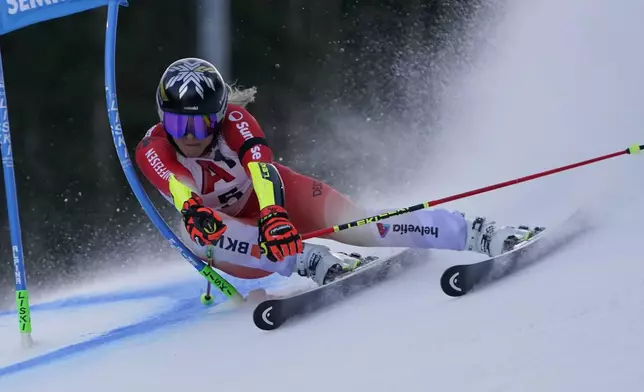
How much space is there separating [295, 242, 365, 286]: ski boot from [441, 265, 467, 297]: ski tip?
1.79 ft

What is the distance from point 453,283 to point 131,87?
27.2 feet

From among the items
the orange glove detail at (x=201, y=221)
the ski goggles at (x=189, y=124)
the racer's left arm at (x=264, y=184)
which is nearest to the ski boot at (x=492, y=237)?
the racer's left arm at (x=264, y=184)

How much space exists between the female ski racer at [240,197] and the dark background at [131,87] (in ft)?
19.8

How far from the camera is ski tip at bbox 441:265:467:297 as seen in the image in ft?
8.80

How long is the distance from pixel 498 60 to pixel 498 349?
171 inches

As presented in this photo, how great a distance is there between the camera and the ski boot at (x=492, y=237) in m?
3.02

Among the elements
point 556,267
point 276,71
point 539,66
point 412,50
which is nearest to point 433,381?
point 556,267

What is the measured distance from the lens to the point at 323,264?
3.16 metres

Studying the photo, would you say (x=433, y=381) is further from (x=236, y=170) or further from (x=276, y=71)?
(x=276, y=71)

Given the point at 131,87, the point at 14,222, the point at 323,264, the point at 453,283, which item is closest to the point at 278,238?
the point at 323,264

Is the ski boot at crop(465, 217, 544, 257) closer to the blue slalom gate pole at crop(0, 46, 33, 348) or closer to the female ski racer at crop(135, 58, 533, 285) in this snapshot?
the female ski racer at crop(135, 58, 533, 285)

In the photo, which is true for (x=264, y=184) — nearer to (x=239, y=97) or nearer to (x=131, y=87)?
(x=239, y=97)

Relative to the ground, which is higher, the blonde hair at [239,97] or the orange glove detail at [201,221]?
the blonde hair at [239,97]

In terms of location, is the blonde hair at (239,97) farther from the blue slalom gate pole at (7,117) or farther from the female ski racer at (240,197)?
the blue slalom gate pole at (7,117)
